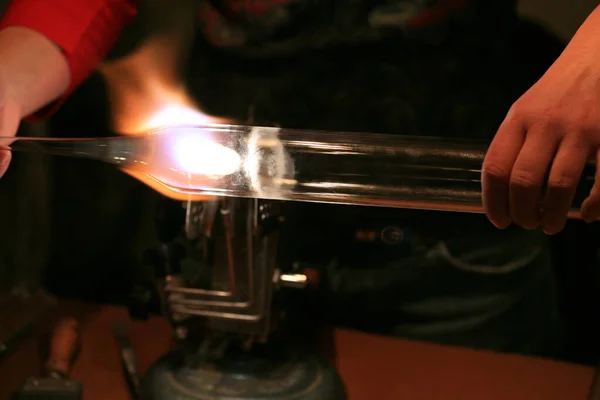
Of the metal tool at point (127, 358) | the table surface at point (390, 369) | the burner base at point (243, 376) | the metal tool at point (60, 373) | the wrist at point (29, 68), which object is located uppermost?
the wrist at point (29, 68)

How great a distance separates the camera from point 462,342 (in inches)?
34.9

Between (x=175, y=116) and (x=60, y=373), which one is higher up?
(x=175, y=116)

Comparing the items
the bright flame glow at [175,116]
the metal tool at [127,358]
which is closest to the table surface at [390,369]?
the metal tool at [127,358]

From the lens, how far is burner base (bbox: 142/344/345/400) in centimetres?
64

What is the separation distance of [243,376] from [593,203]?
0.44m

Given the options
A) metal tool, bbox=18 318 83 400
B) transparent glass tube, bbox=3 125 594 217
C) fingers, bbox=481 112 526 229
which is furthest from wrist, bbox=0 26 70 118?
fingers, bbox=481 112 526 229

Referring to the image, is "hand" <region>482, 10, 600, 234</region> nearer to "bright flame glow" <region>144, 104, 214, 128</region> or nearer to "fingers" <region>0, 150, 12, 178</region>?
"fingers" <region>0, 150, 12, 178</region>

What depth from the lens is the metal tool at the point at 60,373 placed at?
67 cm

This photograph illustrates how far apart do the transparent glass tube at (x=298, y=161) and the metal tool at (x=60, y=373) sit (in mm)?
322

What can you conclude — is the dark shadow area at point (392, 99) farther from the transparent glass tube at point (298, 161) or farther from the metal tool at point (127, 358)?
the transparent glass tube at point (298, 161)

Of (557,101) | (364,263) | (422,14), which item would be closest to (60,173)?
(364,263)

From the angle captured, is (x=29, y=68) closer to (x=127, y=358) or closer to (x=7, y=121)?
(x=7, y=121)

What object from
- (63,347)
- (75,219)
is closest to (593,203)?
(63,347)

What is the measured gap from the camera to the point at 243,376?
2.20ft
